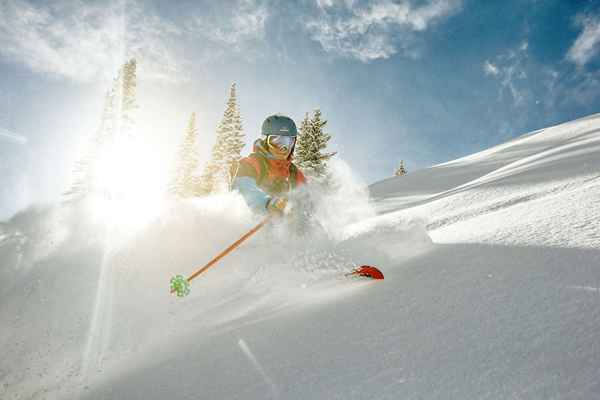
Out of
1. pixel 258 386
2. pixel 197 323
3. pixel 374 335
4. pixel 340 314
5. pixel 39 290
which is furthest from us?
pixel 39 290

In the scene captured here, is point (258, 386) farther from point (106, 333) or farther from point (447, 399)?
point (106, 333)

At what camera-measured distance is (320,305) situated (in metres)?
2.89

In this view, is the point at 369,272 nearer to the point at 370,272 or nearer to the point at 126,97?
the point at 370,272

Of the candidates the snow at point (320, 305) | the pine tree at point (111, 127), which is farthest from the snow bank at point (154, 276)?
the pine tree at point (111, 127)

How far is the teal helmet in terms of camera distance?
5578 millimetres

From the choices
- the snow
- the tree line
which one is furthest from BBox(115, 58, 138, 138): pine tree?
the snow

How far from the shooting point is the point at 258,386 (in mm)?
1934

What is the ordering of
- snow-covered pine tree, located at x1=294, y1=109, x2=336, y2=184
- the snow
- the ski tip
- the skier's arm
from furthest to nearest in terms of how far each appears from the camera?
snow-covered pine tree, located at x1=294, y1=109, x2=336, y2=184, the skier's arm, the ski tip, the snow

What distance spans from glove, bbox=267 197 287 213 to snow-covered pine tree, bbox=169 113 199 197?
27.8 meters

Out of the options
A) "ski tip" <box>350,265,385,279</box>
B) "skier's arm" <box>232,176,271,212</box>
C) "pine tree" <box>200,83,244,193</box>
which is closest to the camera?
"ski tip" <box>350,265,385,279</box>

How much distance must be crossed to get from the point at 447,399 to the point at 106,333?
3852 millimetres

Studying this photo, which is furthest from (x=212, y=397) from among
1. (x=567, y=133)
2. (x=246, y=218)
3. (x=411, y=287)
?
(x=567, y=133)

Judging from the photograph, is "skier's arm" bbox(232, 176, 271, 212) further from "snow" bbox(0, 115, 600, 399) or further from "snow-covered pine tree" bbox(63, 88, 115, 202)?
"snow-covered pine tree" bbox(63, 88, 115, 202)

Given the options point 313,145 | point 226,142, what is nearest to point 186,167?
point 226,142
